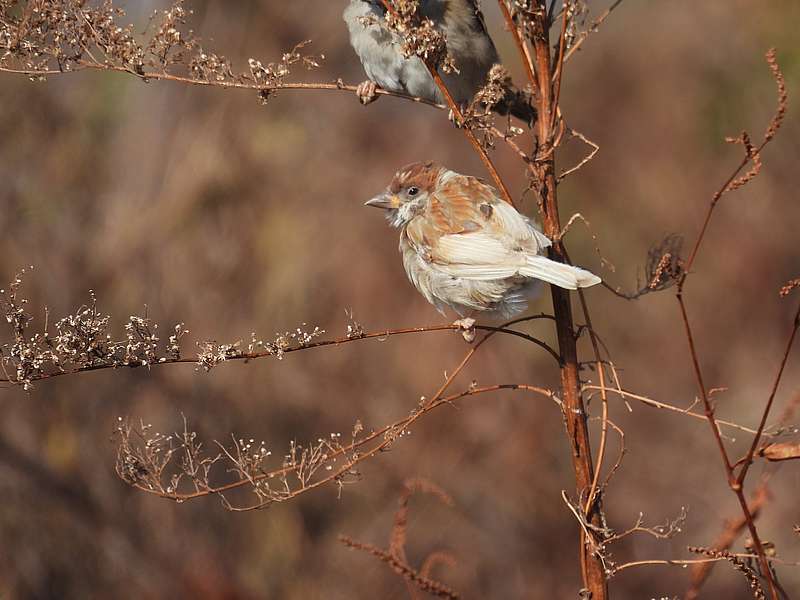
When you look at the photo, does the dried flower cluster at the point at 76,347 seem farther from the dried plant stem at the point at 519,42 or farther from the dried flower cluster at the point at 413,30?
the dried plant stem at the point at 519,42

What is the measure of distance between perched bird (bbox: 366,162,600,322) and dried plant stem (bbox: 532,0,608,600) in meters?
0.39

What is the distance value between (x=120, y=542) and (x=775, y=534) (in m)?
4.68

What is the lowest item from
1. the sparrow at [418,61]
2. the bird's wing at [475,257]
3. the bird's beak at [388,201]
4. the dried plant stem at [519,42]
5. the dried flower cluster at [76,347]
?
the dried flower cluster at [76,347]

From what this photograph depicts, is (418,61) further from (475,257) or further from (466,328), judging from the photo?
(466,328)

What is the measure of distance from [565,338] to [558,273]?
1.10 feet

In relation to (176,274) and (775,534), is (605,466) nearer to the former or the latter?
(775,534)

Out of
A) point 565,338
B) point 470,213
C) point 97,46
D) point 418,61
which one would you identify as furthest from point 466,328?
point 418,61

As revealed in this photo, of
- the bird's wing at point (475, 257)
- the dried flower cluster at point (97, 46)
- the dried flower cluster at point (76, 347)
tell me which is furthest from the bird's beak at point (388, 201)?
the dried flower cluster at point (76, 347)

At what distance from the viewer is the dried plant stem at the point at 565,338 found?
1.91m

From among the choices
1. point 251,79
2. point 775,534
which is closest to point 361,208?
point 775,534

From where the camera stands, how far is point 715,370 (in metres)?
7.94

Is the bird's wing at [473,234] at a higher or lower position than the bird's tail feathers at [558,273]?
higher

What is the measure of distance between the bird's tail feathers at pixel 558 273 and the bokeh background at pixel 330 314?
3936 mm

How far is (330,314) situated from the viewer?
6996 mm
